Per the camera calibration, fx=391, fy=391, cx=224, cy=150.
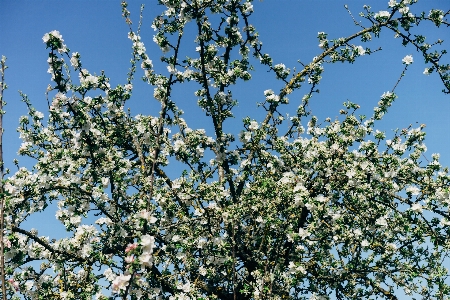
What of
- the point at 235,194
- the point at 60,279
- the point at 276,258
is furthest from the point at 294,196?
the point at 60,279

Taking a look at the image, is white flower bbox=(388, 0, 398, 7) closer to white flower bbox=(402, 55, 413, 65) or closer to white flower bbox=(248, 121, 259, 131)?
white flower bbox=(402, 55, 413, 65)

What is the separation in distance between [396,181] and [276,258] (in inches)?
100

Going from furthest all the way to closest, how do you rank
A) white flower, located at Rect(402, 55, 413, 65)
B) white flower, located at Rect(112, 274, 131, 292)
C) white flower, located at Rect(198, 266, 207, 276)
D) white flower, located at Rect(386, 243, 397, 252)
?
white flower, located at Rect(402, 55, 413, 65) → white flower, located at Rect(386, 243, 397, 252) → white flower, located at Rect(198, 266, 207, 276) → white flower, located at Rect(112, 274, 131, 292)

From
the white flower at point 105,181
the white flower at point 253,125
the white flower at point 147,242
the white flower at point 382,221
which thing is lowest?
the white flower at point 147,242

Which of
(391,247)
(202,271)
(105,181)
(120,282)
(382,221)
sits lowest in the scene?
(120,282)

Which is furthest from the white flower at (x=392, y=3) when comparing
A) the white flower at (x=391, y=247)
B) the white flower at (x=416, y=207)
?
the white flower at (x=391, y=247)

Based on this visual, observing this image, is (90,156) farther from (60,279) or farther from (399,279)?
(399,279)

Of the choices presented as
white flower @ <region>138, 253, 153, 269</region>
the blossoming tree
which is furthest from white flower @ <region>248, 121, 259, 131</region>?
white flower @ <region>138, 253, 153, 269</region>

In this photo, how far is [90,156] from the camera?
21.1 ft

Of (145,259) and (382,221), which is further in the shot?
(382,221)

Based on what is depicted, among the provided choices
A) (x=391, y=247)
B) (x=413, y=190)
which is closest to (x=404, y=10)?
(x=413, y=190)

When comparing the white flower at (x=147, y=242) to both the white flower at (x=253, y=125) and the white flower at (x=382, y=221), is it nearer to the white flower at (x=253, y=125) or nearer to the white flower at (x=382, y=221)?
→ the white flower at (x=253, y=125)

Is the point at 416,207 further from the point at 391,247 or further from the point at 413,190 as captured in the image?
the point at 391,247

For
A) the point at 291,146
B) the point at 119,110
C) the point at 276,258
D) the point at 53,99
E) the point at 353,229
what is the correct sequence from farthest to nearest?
1. the point at 291,146
2. the point at 119,110
3. the point at 353,229
4. the point at 276,258
5. the point at 53,99
